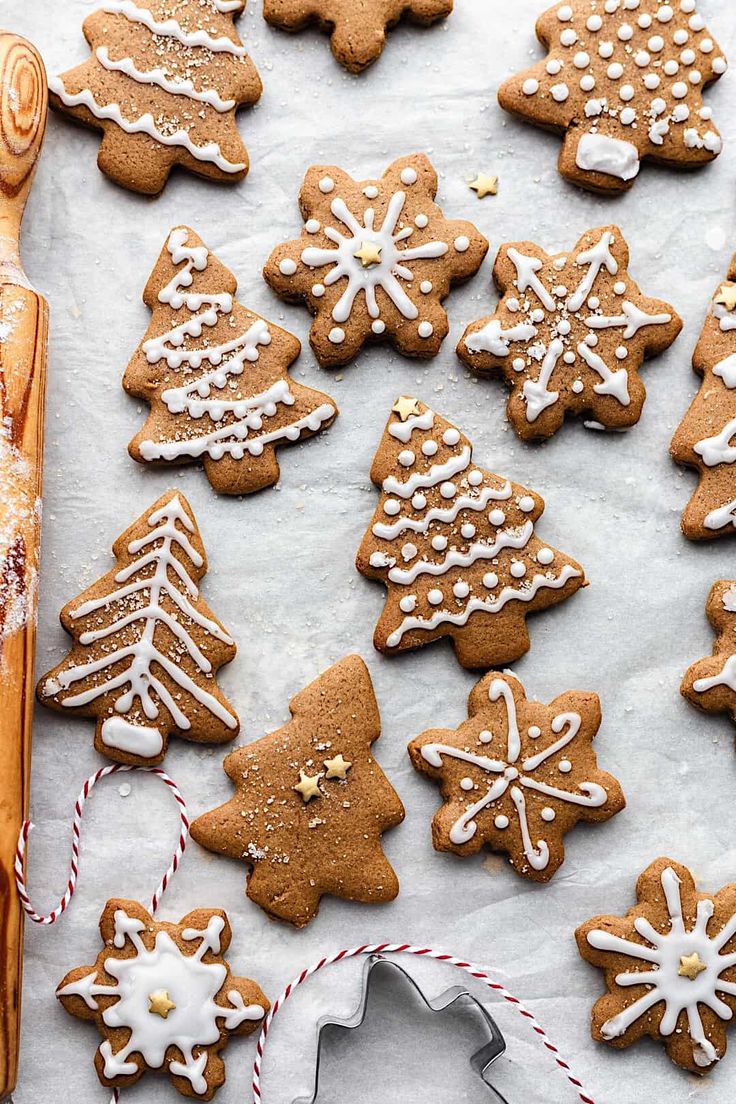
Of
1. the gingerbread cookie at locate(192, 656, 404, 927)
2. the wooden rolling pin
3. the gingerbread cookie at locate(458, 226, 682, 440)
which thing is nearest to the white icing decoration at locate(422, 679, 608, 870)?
the gingerbread cookie at locate(192, 656, 404, 927)

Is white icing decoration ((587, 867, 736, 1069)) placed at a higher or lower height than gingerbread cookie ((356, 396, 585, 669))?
lower

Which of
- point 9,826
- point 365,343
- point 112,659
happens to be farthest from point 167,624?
point 365,343

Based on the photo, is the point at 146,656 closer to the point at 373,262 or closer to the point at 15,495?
the point at 15,495

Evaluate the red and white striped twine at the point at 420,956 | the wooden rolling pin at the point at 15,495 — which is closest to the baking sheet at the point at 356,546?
the red and white striped twine at the point at 420,956

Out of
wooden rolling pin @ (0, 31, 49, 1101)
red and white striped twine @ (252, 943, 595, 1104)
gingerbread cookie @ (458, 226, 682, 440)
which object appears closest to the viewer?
wooden rolling pin @ (0, 31, 49, 1101)

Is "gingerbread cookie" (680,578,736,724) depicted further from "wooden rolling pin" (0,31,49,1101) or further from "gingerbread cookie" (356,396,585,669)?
"wooden rolling pin" (0,31,49,1101)

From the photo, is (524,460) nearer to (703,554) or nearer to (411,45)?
(703,554)

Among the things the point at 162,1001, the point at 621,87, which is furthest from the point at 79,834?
the point at 621,87

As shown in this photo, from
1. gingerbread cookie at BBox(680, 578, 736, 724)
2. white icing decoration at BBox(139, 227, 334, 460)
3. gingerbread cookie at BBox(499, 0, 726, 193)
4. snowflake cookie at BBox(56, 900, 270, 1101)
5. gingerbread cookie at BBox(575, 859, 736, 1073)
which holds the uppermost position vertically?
gingerbread cookie at BBox(499, 0, 726, 193)

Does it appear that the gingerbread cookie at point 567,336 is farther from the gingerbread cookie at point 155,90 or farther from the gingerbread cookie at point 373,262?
the gingerbread cookie at point 155,90
